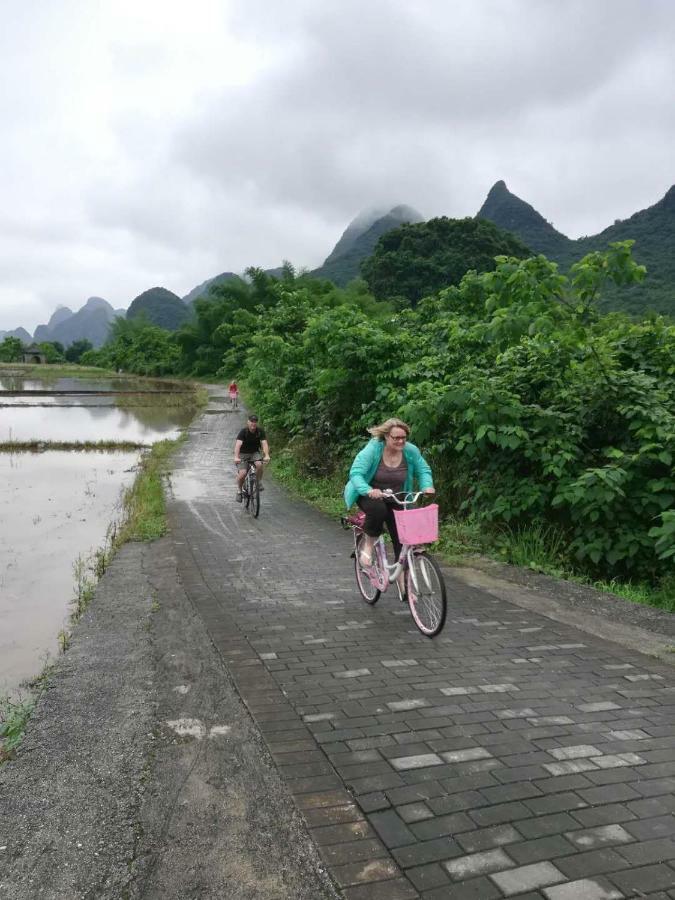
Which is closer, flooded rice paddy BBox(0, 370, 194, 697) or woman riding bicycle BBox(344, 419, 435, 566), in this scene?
woman riding bicycle BBox(344, 419, 435, 566)

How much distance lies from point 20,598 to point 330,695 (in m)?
4.76

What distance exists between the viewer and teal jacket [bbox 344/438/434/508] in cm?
567

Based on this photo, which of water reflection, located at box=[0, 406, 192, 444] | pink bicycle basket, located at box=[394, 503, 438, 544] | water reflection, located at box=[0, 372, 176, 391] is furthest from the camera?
water reflection, located at box=[0, 372, 176, 391]

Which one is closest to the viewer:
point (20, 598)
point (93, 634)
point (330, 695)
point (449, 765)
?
point (449, 765)

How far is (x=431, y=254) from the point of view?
54562 mm

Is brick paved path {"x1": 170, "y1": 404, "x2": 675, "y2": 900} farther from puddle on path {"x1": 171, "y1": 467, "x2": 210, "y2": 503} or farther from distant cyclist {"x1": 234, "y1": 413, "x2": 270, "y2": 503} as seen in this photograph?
puddle on path {"x1": 171, "y1": 467, "x2": 210, "y2": 503}

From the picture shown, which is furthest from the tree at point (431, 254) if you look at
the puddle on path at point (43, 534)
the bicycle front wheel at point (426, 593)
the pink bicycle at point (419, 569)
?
the bicycle front wheel at point (426, 593)

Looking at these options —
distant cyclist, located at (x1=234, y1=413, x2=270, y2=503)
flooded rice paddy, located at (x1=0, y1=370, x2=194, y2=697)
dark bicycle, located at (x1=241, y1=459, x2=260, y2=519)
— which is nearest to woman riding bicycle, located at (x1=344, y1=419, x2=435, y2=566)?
flooded rice paddy, located at (x1=0, y1=370, x2=194, y2=697)

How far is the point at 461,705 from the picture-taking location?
4.04 meters

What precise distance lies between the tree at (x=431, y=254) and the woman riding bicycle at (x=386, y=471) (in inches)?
1847

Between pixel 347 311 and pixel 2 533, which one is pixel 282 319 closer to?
pixel 347 311

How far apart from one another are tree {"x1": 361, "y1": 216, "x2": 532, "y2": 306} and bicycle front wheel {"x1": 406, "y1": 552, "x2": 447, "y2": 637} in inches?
1869

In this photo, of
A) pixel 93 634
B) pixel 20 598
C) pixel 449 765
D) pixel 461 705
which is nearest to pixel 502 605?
pixel 461 705

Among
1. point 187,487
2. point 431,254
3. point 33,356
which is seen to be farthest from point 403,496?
point 33,356
